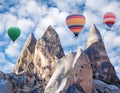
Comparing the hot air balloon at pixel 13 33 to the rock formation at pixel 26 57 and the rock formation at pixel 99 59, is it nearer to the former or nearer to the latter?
the rock formation at pixel 26 57

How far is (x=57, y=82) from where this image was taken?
3134 centimetres

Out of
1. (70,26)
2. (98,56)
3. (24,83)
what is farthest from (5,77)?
(98,56)

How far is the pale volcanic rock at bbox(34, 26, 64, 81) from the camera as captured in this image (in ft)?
146

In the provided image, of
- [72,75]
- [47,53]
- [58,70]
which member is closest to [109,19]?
[47,53]

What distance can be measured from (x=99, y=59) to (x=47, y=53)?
672cm

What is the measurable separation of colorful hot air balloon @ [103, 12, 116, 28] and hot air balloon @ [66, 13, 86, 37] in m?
4.99

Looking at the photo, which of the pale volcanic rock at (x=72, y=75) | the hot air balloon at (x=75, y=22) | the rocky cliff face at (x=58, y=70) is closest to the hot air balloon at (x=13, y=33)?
the rocky cliff face at (x=58, y=70)

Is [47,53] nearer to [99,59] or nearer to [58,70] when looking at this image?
[99,59]

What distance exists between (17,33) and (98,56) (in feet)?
34.7

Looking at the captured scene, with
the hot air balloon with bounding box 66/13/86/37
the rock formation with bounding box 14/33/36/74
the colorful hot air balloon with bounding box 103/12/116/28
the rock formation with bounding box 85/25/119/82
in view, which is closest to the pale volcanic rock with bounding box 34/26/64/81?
the rock formation with bounding box 14/33/36/74

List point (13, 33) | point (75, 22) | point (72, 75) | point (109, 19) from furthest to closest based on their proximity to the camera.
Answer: point (109, 19)
point (13, 33)
point (75, 22)
point (72, 75)

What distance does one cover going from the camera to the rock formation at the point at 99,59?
47250mm

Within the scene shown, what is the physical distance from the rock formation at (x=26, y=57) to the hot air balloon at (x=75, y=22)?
718 cm

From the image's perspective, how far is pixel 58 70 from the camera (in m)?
32.4
